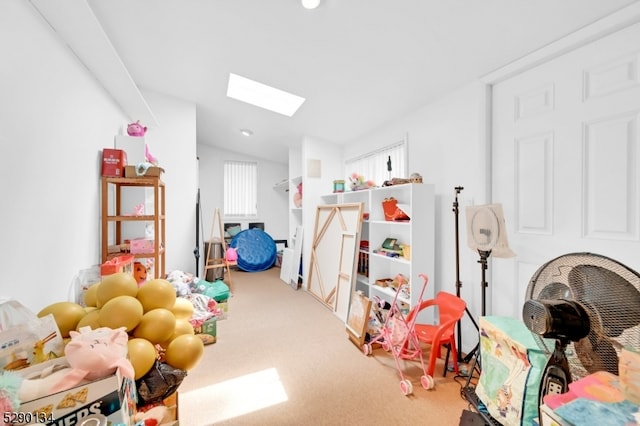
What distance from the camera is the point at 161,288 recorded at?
133 cm

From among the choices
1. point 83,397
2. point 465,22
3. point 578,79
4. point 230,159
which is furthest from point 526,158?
point 230,159

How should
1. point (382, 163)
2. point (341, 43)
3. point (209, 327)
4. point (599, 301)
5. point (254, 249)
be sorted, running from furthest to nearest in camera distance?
point (254, 249), point (382, 163), point (209, 327), point (341, 43), point (599, 301)

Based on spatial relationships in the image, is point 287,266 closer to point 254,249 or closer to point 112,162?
point 254,249

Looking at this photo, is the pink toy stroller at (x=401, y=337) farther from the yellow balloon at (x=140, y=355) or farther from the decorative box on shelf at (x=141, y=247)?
the decorative box on shelf at (x=141, y=247)

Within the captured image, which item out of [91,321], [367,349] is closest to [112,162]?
[91,321]

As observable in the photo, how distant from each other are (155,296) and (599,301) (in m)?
1.82

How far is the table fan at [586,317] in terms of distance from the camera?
0.85m

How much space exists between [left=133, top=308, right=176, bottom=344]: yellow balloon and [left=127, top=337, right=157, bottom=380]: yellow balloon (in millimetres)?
47

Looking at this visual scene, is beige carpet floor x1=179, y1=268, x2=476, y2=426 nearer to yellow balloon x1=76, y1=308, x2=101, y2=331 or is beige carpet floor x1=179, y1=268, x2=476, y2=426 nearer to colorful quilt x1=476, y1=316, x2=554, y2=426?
colorful quilt x1=476, y1=316, x2=554, y2=426

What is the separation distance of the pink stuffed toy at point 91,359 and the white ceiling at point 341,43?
2.16m

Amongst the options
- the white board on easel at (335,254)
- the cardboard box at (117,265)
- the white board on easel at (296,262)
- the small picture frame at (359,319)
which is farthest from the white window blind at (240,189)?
the small picture frame at (359,319)

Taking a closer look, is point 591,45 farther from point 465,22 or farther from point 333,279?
point 333,279

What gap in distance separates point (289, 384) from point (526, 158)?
93.3 inches

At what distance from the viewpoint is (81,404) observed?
0.76 meters
